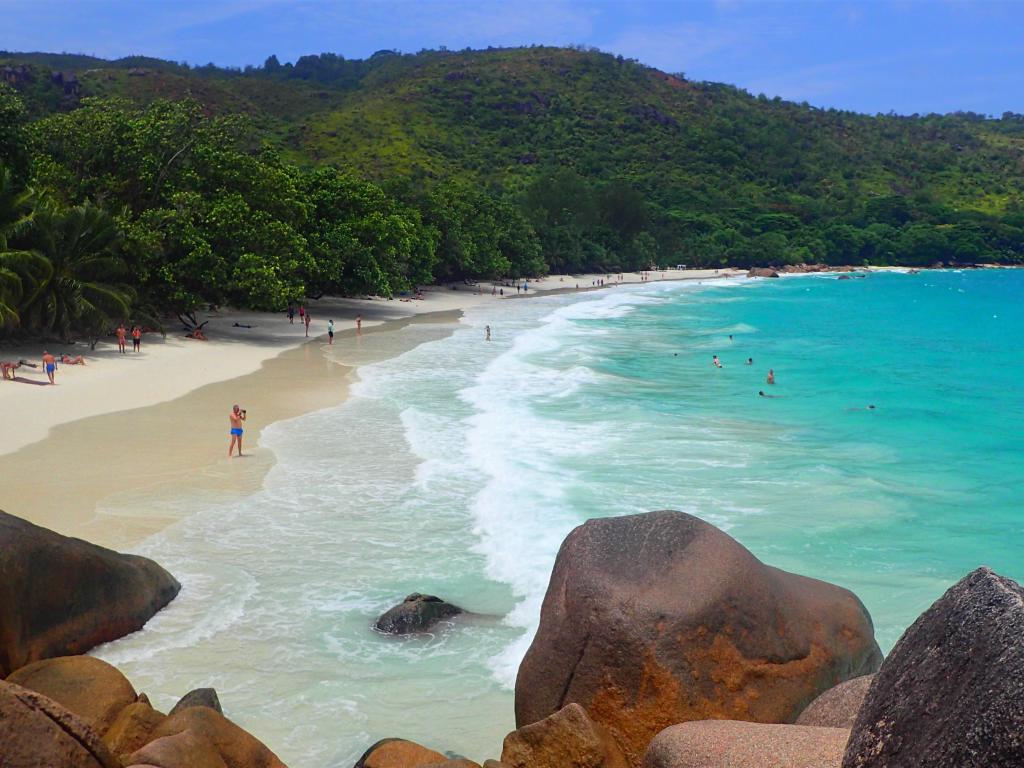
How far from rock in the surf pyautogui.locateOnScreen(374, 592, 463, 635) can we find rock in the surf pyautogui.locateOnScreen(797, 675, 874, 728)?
20.1ft

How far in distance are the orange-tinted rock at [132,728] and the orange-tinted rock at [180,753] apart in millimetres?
420

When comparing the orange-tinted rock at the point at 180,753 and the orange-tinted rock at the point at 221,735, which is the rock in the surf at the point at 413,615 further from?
the orange-tinted rock at the point at 180,753

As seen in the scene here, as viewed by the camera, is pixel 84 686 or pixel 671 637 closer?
pixel 671 637

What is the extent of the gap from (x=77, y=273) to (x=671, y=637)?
112ft

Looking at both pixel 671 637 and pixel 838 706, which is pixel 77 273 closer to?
pixel 671 637

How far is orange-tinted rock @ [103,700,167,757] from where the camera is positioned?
780cm

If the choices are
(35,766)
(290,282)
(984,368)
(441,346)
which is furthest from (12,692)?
(984,368)

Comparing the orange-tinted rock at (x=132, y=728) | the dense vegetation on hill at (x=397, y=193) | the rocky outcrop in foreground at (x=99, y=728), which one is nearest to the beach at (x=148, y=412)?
the dense vegetation on hill at (x=397, y=193)

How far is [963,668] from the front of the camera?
313 centimetres

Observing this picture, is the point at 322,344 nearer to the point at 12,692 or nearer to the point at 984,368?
the point at 984,368

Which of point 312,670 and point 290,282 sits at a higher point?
point 290,282

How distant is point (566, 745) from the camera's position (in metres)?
7.57

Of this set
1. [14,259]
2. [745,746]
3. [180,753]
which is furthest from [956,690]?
[14,259]

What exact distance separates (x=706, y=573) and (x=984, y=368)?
43.9 m
